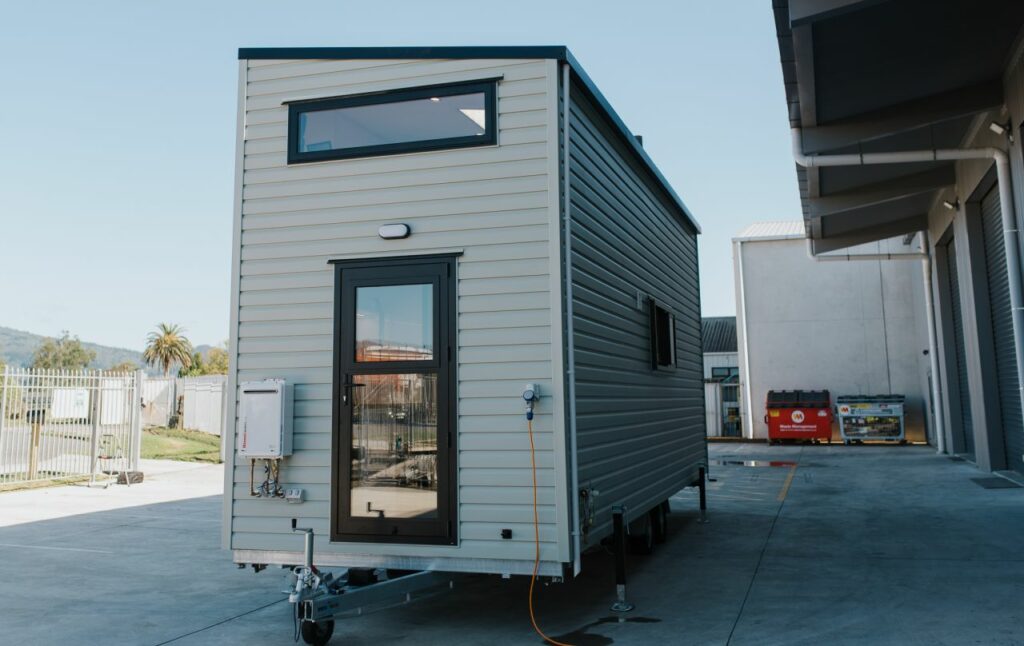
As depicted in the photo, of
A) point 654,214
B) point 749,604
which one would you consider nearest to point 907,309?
point 654,214

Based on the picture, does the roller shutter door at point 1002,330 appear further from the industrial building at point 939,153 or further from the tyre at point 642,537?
the tyre at point 642,537

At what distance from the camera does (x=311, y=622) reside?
4582 millimetres

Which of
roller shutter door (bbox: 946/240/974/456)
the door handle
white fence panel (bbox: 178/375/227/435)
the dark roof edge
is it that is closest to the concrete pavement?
the door handle

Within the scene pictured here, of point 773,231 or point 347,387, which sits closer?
point 347,387

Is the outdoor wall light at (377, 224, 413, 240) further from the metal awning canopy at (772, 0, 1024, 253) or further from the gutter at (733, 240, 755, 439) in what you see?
the gutter at (733, 240, 755, 439)

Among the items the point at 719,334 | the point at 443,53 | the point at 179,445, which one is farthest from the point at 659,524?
the point at 719,334

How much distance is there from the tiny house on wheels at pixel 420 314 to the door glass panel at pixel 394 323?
0.01 metres

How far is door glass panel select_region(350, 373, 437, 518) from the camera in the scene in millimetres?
5066

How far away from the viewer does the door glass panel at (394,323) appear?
516 centimetres

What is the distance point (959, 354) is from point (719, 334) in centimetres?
2030

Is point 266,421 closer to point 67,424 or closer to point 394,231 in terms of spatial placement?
point 394,231

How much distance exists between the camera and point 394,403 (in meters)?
5.16

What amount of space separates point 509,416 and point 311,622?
1.70 m

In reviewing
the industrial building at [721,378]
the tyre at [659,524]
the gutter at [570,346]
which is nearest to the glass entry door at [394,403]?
the gutter at [570,346]
